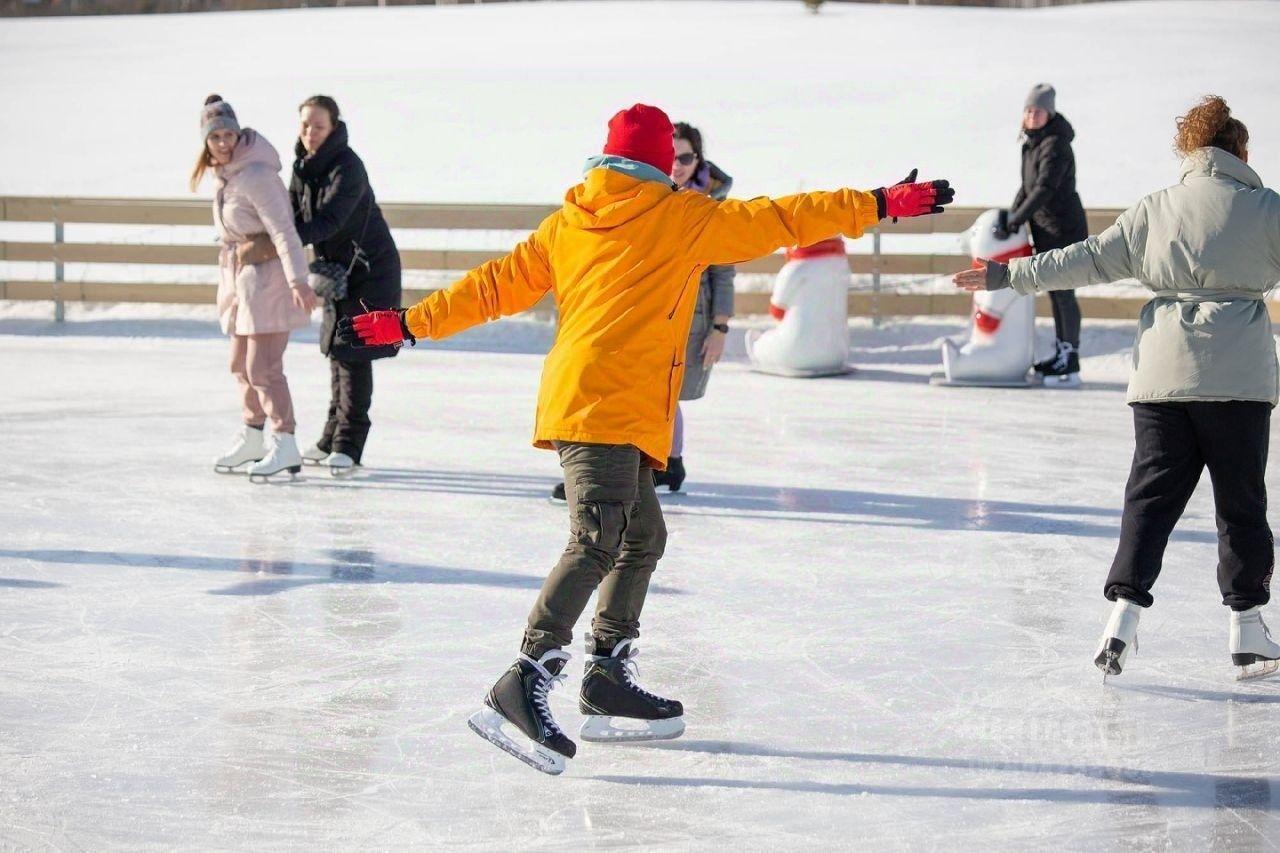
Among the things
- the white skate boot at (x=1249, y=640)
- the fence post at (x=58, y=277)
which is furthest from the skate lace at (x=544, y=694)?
the fence post at (x=58, y=277)

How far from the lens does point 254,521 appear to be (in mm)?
5941

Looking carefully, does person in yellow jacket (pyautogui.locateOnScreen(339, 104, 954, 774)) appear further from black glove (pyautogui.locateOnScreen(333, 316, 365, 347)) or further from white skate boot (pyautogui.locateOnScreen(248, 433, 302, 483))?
white skate boot (pyautogui.locateOnScreen(248, 433, 302, 483))

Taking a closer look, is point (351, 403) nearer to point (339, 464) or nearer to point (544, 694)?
point (339, 464)

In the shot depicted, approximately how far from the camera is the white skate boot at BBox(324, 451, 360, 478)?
6.82 meters

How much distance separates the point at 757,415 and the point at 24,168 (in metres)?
17.0

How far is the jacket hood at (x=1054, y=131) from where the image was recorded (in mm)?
9508

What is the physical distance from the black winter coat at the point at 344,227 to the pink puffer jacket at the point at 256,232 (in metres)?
0.16

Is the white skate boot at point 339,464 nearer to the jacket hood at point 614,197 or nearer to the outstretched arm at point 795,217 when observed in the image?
the jacket hood at point 614,197

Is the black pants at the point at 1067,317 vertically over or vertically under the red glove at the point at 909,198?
under

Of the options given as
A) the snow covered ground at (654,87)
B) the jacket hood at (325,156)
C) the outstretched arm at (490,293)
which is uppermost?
the snow covered ground at (654,87)

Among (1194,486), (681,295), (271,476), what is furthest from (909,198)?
(271,476)

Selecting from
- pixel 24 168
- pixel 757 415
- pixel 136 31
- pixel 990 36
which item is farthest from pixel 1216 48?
pixel 136 31

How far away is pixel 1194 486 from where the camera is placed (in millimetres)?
3953

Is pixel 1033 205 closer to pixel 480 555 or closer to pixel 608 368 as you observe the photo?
pixel 480 555
